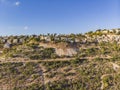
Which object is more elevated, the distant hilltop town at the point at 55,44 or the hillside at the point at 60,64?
the distant hilltop town at the point at 55,44

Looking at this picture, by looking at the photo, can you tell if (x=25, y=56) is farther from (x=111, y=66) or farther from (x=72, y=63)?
(x=111, y=66)

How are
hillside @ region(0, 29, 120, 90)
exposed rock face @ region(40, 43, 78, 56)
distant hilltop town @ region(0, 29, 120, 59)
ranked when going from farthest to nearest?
distant hilltop town @ region(0, 29, 120, 59) < exposed rock face @ region(40, 43, 78, 56) < hillside @ region(0, 29, 120, 90)

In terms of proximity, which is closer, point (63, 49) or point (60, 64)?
point (60, 64)

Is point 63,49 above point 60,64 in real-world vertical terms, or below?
above

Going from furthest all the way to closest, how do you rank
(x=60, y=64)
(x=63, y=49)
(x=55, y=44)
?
(x=55, y=44) → (x=63, y=49) → (x=60, y=64)

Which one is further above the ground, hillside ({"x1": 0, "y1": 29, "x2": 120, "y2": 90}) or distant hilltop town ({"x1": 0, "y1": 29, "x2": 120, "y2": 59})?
distant hilltop town ({"x1": 0, "y1": 29, "x2": 120, "y2": 59})

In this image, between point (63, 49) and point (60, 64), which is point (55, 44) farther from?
point (60, 64)

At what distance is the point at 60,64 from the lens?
29094mm

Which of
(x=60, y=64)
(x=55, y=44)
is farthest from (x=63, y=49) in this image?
(x=60, y=64)

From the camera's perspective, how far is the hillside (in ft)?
82.6

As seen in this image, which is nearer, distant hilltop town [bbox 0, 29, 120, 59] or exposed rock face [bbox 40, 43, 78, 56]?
exposed rock face [bbox 40, 43, 78, 56]

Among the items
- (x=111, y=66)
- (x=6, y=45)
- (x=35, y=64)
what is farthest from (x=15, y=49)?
(x=111, y=66)

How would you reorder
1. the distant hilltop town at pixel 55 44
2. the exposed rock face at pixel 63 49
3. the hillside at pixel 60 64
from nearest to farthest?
1. the hillside at pixel 60 64
2. the exposed rock face at pixel 63 49
3. the distant hilltop town at pixel 55 44

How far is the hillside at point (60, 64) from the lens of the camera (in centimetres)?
2519
